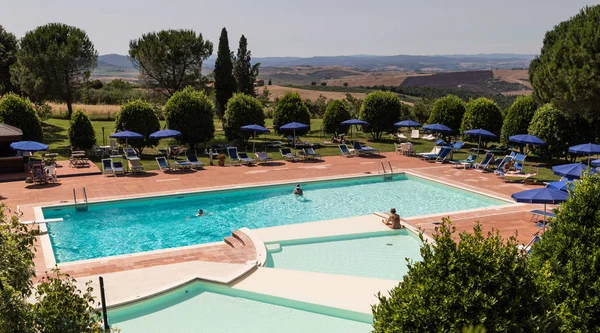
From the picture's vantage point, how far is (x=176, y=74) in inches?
1704

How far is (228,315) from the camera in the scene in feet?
32.1

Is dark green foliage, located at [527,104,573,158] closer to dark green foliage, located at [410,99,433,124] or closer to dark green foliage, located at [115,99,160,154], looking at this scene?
dark green foliage, located at [410,99,433,124]

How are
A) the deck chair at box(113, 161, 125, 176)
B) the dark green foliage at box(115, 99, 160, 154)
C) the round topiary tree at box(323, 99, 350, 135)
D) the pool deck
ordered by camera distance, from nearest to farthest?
1. the pool deck
2. the deck chair at box(113, 161, 125, 176)
3. the dark green foliage at box(115, 99, 160, 154)
4. the round topiary tree at box(323, 99, 350, 135)

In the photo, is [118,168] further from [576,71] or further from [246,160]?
[576,71]

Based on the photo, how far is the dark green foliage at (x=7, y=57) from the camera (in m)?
42.0

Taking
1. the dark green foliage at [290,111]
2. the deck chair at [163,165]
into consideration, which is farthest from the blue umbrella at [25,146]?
the dark green foliage at [290,111]

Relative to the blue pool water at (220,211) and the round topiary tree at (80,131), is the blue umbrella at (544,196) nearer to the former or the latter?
the blue pool water at (220,211)

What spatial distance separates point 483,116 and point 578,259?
25.5 m

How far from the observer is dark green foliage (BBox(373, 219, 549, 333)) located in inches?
173

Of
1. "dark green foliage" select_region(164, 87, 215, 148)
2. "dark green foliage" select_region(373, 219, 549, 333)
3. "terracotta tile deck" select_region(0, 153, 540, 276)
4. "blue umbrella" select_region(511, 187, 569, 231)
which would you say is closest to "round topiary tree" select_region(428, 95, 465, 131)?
"terracotta tile deck" select_region(0, 153, 540, 276)

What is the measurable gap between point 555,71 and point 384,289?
18.2 m

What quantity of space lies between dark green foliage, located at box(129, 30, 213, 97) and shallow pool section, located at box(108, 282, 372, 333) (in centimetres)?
3485

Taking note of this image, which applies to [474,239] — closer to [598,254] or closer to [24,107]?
[598,254]

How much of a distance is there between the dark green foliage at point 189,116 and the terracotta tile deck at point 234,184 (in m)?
4.48
